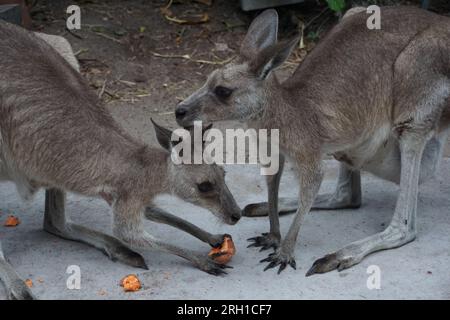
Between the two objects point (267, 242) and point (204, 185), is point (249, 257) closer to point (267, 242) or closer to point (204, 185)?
point (267, 242)

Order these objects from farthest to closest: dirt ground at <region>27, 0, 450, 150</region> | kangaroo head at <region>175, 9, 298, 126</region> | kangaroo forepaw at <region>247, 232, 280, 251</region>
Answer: dirt ground at <region>27, 0, 450, 150</region>, kangaroo forepaw at <region>247, 232, 280, 251</region>, kangaroo head at <region>175, 9, 298, 126</region>

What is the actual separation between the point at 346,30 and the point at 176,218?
4.67 ft

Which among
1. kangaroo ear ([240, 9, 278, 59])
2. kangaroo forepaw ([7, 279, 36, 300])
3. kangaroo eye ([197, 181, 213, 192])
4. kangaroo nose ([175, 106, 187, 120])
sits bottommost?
kangaroo forepaw ([7, 279, 36, 300])

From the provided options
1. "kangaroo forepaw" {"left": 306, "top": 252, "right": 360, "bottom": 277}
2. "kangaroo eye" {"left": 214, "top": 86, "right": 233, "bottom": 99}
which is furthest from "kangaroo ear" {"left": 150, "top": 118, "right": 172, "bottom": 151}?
"kangaroo forepaw" {"left": 306, "top": 252, "right": 360, "bottom": 277}

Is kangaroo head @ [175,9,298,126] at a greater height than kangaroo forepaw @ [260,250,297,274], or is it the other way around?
kangaroo head @ [175,9,298,126]

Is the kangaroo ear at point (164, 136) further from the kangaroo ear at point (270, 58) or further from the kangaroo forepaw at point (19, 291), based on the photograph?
the kangaroo forepaw at point (19, 291)

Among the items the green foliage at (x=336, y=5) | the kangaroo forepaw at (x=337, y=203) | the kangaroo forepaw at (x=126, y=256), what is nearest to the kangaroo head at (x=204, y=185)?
the kangaroo forepaw at (x=126, y=256)

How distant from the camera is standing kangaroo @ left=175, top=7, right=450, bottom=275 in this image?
14.4ft

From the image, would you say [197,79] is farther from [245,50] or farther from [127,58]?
[245,50]

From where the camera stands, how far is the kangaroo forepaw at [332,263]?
431 centimetres

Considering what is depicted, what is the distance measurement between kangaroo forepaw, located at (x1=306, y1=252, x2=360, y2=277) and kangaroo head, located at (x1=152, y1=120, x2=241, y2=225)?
49 cm

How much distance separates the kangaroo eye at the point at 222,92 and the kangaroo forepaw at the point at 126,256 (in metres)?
0.95

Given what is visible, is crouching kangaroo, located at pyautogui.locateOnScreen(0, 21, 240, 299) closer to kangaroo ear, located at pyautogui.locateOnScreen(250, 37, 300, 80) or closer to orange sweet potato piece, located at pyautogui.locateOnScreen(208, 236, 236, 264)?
orange sweet potato piece, located at pyautogui.locateOnScreen(208, 236, 236, 264)

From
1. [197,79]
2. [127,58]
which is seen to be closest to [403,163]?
[197,79]
